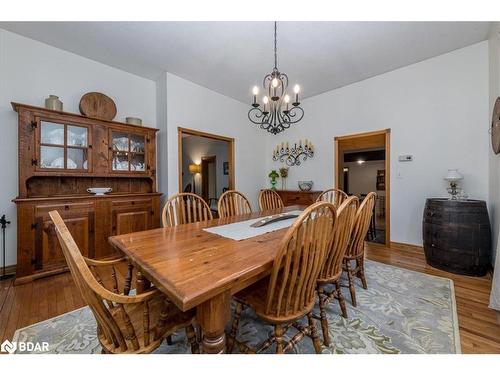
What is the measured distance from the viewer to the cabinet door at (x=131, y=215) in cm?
270

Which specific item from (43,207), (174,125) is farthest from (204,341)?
(174,125)

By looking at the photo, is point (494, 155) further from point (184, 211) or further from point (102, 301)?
point (102, 301)

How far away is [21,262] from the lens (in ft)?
7.00

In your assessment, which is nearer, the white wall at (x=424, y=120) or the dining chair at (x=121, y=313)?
the dining chair at (x=121, y=313)

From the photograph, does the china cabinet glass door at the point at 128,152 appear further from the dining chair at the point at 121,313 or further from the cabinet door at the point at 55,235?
the dining chair at the point at 121,313

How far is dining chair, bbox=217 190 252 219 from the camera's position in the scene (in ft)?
7.51

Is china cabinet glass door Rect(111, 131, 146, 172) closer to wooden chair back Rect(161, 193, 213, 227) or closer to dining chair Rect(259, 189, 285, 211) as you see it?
wooden chair back Rect(161, 193, 213, 227)

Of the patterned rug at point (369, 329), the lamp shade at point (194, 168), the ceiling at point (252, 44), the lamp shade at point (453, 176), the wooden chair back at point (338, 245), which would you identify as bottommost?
the patterned rug at point (369, 329)

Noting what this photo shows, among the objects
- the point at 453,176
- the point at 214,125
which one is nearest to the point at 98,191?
the point at 214,125

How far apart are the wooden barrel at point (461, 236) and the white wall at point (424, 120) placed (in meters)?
0.67

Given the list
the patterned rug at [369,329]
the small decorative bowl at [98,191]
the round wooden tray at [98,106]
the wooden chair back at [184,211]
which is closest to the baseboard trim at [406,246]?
the patterned rug at [369,329]

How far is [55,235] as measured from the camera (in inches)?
90.3
